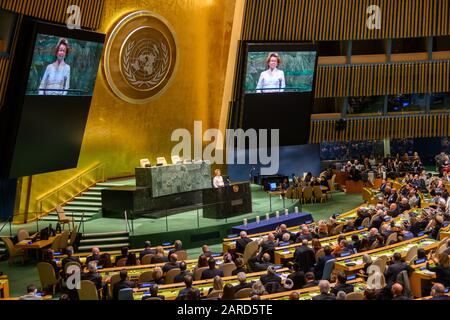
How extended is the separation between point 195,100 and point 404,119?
8596 millimetres

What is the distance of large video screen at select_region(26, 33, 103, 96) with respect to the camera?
1703cm

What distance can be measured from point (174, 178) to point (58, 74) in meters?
4.42

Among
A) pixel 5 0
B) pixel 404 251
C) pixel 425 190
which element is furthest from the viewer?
pixel 425 190

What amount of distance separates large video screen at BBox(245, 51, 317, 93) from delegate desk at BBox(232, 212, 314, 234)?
5.46 meters

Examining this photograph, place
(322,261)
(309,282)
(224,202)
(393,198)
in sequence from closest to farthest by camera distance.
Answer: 1. (309,282)
2. (322,261)
3. (224,202)
4. (393,198)

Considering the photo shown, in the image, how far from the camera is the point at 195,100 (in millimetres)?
24812

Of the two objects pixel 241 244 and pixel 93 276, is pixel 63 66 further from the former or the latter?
pixel 93 276

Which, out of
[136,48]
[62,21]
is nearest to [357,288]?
[62,21]

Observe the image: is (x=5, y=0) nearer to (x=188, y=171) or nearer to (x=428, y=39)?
(x=188, y=171)

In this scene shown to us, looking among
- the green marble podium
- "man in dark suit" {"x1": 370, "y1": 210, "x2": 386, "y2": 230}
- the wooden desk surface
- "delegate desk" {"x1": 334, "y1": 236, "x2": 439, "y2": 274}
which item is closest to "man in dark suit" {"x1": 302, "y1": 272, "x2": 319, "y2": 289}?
"delegate desk" {"x1": 334, "y1": 236, "x2": 439, "y2": 274}

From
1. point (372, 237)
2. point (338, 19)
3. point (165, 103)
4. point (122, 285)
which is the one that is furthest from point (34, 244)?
point (338, 19)

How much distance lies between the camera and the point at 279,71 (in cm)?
2356

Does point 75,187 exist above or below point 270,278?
above

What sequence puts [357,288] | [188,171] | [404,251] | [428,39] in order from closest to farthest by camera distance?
[357,288] < [404,251] < [188,171] < [428,39]
